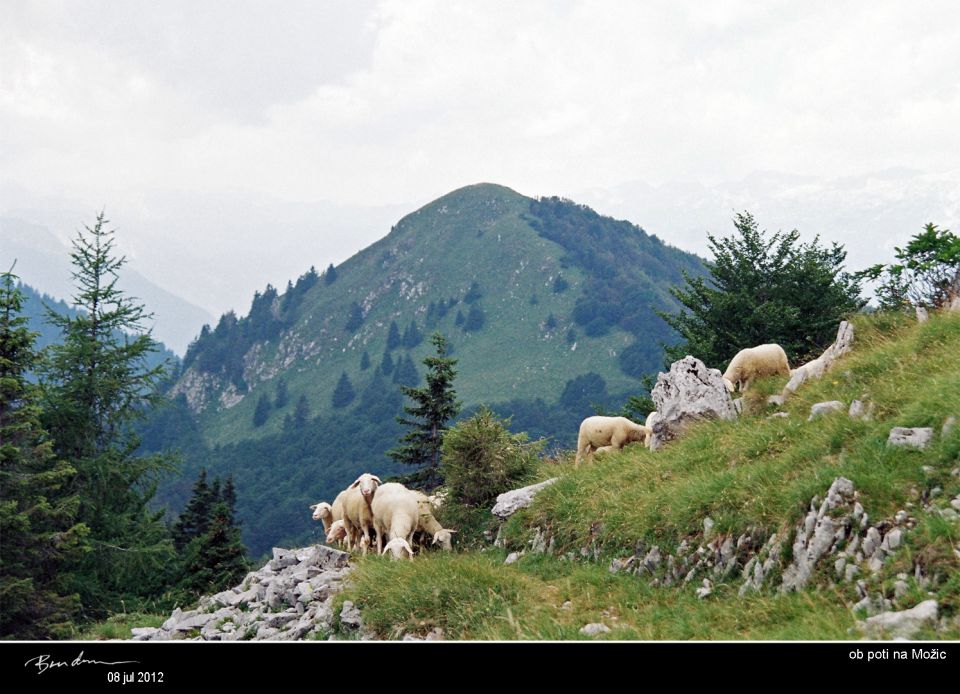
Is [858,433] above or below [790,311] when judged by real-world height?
below

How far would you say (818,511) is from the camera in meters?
8.22

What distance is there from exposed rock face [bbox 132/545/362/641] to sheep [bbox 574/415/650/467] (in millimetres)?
7236

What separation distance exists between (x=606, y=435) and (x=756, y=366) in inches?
178

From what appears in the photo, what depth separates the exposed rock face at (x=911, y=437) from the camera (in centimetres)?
848

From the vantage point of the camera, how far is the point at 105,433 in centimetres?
2878

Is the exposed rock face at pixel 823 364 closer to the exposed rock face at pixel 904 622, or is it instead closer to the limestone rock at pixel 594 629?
the limestone rock at pixel 594 629

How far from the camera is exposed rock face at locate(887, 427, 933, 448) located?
8.48 meters

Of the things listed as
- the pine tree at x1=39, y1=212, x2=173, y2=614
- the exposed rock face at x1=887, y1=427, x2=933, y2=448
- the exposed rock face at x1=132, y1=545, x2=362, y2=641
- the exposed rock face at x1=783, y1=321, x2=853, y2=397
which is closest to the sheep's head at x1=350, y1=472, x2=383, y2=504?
the exposed rock face at x1=132, y1=545, x2=362, y2=641

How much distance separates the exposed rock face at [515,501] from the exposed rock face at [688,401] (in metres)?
3.03

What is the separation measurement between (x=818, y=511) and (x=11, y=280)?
2803 cm
